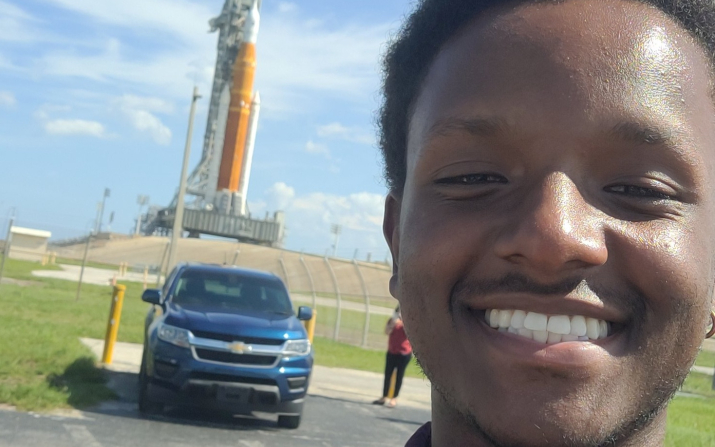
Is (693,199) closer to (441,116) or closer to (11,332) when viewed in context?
(441,116)

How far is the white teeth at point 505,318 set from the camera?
3.76 ft

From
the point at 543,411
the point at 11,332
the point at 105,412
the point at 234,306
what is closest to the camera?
the point at 543,411

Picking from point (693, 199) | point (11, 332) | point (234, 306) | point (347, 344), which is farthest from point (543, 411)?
point (347, 344)

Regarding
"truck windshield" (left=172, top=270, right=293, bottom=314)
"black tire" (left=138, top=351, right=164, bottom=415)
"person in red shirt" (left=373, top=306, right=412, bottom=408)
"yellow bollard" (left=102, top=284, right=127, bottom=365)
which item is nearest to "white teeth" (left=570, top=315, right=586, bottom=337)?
"black tire" (left=138, top=351, right=164, bottom=415)

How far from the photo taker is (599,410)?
1.09 meters

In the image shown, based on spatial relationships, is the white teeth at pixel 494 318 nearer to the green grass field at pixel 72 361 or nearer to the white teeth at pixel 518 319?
the white teeth at pixel 518 319

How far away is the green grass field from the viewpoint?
540 cm

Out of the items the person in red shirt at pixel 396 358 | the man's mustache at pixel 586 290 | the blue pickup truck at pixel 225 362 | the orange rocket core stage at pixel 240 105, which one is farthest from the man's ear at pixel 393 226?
the orange rocket core stage at pixel 240 105

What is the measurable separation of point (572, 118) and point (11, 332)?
492 inches

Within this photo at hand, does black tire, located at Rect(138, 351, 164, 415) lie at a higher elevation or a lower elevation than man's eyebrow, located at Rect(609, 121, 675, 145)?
lower

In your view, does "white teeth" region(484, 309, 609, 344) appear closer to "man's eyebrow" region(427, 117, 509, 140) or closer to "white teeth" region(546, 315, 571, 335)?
"white teeth" region(546, 315, 571, 335)

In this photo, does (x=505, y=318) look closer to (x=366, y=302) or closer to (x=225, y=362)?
(x=225, y=362)

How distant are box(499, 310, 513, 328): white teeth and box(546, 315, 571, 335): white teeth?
5 centimetres

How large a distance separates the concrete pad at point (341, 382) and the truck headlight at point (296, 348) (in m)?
2.44
